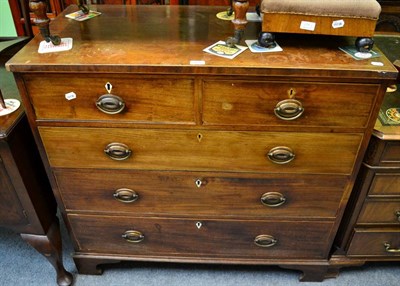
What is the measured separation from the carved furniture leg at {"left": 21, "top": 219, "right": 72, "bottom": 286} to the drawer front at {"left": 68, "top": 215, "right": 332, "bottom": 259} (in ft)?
0.27

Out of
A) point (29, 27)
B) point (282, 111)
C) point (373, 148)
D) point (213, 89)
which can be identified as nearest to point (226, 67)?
point (213, 89)

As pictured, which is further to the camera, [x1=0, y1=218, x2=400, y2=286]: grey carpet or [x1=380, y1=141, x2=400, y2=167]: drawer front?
[x1=0, y1=218, x2=400, y2=286]: grey carpet

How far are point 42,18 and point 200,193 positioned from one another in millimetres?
678

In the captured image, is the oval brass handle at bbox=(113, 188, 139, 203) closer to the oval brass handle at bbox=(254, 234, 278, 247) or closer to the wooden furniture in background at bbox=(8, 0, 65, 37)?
the oval brass handle at bbox=(254, 234, 278, 247)

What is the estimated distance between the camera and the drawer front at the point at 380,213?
121 centimetres

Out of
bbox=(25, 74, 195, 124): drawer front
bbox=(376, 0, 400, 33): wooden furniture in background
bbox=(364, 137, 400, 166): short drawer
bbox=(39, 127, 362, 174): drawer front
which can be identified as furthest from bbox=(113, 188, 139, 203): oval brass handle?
bbox=(376, 0, 400, 33): wooden furniture in background

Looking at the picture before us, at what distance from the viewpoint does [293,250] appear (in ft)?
4.40

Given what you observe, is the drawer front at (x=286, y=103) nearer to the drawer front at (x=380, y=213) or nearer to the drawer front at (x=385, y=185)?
the drawer front at (x=385, y=185)

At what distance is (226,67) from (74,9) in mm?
684

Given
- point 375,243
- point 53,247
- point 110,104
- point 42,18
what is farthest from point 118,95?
point 375,243

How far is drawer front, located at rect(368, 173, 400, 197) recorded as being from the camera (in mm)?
1136

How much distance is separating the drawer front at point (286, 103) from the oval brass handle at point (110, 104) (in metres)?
0.23

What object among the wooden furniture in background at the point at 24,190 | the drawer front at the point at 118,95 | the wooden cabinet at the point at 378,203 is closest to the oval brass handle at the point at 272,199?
the wooden cabinet at the point at 378,203

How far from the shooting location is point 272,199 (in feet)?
3.88
